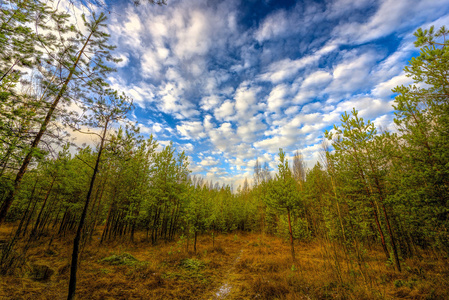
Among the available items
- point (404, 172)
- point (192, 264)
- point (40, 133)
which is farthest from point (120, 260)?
point (404, 172)

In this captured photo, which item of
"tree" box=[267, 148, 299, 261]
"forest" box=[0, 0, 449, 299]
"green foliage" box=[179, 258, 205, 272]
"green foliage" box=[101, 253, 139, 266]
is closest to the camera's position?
"forest" box=[0, 0, 449, 299]

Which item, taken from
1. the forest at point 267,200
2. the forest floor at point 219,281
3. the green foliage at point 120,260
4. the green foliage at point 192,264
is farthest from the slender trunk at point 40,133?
the green foliage at point 192,264

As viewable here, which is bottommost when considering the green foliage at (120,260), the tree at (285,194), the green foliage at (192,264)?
the green foliage at (192,264)

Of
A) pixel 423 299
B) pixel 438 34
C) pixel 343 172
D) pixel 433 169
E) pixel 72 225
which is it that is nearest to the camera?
pixel 438 34

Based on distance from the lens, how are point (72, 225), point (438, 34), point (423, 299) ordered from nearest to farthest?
point (438, 34), point (423, 299), point (72, 225)

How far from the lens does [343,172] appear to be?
10.9m

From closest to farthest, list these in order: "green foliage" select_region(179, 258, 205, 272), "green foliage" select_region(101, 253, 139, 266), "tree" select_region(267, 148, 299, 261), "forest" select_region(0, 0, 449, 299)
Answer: "forest" select_region(0, 0, 449, 299) < "green foliage" select_region(101, 253, 139, 266) < "green foliage" select_region(179, 258, 205, 272) < "tree" select_region(267, 148, 299, 261)

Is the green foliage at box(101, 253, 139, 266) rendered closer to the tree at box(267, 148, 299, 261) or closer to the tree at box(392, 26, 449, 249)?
the tree at box(267, 148, 299, 261)

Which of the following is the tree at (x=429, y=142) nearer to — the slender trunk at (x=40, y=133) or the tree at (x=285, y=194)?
the tree at (x=285, y=194)

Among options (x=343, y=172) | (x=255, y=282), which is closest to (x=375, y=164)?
(x=343, y=172)

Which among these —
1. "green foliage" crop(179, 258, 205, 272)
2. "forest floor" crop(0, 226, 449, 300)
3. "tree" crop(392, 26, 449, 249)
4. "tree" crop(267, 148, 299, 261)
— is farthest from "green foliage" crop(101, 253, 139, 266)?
"tree" crop(392, 26, 449, 249)

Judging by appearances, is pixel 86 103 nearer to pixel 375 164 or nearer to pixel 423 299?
pixel 423 299

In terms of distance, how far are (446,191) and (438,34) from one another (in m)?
6.84

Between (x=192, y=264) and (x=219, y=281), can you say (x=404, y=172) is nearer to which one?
(x=219, y=281)
